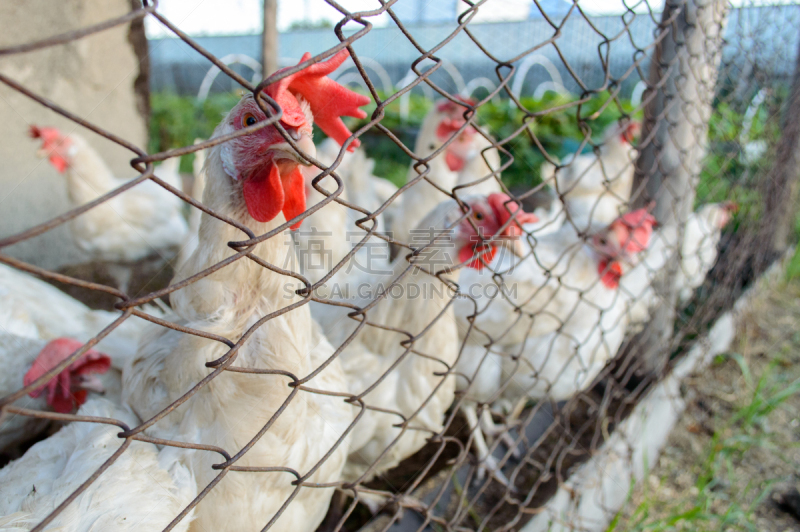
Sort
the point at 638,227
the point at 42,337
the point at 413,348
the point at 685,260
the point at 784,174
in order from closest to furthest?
the point at 42,337 < the point at 413,348 < the point at 638,227 < the point at 685,260 < the point at 784,174

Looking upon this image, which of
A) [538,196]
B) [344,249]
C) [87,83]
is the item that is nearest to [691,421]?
[344,249]

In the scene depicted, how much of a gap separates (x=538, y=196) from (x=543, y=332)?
11.7 ft

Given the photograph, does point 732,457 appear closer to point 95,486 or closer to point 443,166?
point 443,166

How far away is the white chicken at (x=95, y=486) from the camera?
0.95 meters

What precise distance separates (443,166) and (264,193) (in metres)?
2.68

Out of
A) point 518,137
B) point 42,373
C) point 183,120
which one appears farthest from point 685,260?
point 183,120

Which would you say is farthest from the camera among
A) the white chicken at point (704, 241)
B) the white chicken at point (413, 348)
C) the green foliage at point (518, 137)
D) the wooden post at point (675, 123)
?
the green foliage at point (518, 137)

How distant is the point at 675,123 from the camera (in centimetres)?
209

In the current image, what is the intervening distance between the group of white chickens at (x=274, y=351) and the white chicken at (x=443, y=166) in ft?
2.35

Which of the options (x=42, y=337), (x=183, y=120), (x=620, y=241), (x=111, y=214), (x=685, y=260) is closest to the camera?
(x=42, y=337)

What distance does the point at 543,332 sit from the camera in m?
2.39

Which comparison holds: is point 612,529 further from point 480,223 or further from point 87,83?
point 87,83

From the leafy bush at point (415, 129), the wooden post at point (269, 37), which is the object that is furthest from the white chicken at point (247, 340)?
the leafy bush at point (415, 129)

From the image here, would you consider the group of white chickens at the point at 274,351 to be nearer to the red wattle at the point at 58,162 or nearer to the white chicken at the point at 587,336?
the white chicken at the point at 587,336
